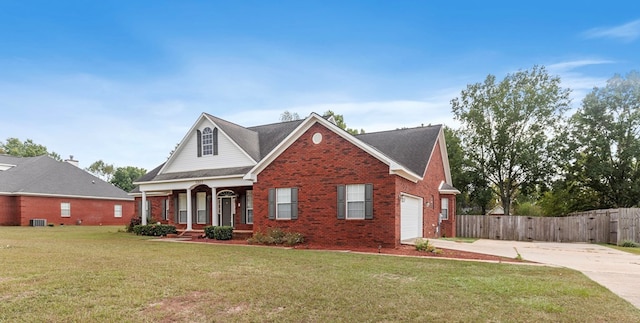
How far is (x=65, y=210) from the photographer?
33688 mm

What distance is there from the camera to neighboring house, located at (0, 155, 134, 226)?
3067cm

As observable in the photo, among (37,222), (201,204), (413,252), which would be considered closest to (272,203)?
(413,252)

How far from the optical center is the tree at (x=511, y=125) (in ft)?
96.3

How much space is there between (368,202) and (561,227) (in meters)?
13.9

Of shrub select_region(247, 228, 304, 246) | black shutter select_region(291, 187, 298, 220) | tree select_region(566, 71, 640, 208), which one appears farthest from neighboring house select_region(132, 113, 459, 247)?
tree select_region(566, 71, 640, 208)

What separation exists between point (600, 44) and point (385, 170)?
1069 cm

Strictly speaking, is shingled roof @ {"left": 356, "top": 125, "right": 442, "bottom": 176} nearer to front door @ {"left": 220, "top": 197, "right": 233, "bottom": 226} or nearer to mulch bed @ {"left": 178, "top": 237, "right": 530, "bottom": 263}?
mulch bed @ {"left": 178, "top": 237, "right": 530, "bottom": 263}

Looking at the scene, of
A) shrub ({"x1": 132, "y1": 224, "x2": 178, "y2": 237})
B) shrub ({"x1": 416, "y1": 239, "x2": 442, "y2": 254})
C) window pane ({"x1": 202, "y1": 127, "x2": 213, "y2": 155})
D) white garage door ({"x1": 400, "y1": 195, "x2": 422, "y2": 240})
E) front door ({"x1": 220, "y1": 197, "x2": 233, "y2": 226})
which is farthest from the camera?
Answer: front door ({"x1": 220, "y1": 197, "x2": 233, "y2": 226})

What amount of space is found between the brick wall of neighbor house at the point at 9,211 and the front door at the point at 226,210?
20389 millimetres

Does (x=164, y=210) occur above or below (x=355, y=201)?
below

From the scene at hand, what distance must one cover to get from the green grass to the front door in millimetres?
10925

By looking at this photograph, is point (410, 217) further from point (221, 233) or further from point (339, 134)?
point (221, 233)

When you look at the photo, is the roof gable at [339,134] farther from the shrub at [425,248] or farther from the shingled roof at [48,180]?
the shingled roof at [48,180]

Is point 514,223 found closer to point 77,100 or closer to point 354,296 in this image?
point 354,296
